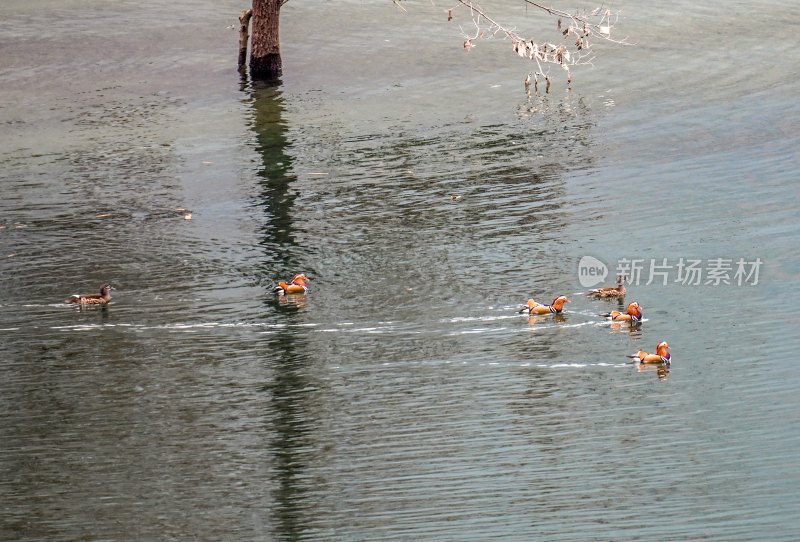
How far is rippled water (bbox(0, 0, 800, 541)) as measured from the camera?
9.45 meters

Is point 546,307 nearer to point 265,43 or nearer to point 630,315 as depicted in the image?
point 630,315

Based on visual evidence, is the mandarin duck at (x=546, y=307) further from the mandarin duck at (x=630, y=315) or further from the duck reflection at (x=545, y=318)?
the mandarin duck at (x=630, y=315)

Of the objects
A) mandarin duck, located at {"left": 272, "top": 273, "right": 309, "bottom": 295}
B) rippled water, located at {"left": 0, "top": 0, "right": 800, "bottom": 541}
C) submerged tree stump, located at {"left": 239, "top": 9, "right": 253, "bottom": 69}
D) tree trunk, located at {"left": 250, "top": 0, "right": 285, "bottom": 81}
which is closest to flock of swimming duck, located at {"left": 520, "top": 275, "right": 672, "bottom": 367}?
rippled water, located at {"left": 0, "top": 0, "right": 800, "bottom": 541}

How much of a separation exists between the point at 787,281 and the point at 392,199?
5586mm

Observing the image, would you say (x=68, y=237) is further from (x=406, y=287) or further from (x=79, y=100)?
(x=79, y=100)

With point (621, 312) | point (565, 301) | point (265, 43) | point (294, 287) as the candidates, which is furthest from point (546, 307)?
point (265, 43)

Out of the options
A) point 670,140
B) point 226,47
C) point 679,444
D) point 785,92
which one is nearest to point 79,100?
point 226,47

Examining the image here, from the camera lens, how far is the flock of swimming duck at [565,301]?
1146cm

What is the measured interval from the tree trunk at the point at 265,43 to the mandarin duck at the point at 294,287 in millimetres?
11184

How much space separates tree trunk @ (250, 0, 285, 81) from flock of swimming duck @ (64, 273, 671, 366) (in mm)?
10771

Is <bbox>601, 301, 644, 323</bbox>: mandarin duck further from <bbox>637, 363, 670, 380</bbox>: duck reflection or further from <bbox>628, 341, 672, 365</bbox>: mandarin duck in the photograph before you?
<bbox>637, 363, 670, 380</bbox>: duck reflection

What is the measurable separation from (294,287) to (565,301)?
2.84 m

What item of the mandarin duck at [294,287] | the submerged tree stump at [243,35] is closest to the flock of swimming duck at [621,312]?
the mandarin duck at [294,287]

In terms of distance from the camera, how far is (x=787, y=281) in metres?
13.6
